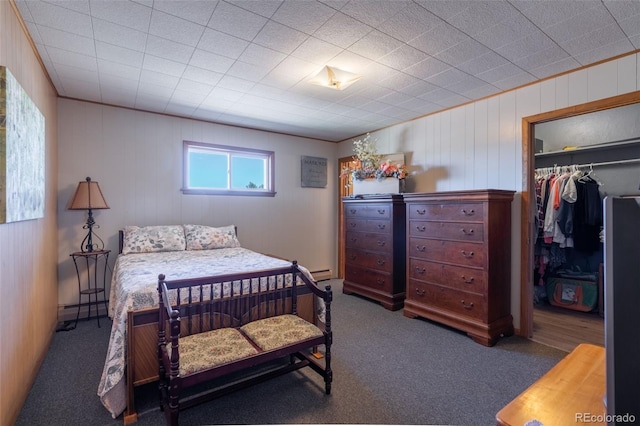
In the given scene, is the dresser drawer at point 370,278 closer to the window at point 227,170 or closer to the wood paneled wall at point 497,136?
the wood paneled wall at point 497,136

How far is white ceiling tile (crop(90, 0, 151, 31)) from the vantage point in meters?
1.84

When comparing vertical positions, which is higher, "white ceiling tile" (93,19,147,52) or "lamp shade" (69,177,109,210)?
"white ceiling tile" (93,19,147,52)

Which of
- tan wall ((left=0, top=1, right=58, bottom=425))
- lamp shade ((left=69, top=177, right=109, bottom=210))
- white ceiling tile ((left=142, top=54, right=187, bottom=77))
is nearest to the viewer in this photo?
tan wall ((left=0, top=1, right=58, bottom=425))

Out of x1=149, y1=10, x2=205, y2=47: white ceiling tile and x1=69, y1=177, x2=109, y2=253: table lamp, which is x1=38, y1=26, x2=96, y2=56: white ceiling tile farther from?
x1=69, y1=177, x2=109, y2=253: table lamp

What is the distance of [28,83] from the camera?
7.11 feet

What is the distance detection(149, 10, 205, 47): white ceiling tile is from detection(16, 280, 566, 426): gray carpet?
2.46 metres

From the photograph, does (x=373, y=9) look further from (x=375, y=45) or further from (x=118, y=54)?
(x=118, y=54)

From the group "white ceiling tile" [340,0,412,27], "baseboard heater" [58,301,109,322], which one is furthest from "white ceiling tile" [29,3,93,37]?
"baseboard heater" [58,301,109,322]

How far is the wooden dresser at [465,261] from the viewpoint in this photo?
2873 mm

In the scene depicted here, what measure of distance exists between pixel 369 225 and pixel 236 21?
9.28ft

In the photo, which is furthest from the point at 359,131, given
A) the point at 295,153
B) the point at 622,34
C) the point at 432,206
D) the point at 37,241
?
the point at 37,241

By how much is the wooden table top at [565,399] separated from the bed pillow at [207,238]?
11.5ft

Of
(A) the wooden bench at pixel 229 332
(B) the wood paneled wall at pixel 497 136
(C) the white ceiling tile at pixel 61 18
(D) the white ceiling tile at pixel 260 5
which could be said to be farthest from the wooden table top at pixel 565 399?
(C) the white ceiling tile at pixel 61 18

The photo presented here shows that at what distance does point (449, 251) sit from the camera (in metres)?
3.16
